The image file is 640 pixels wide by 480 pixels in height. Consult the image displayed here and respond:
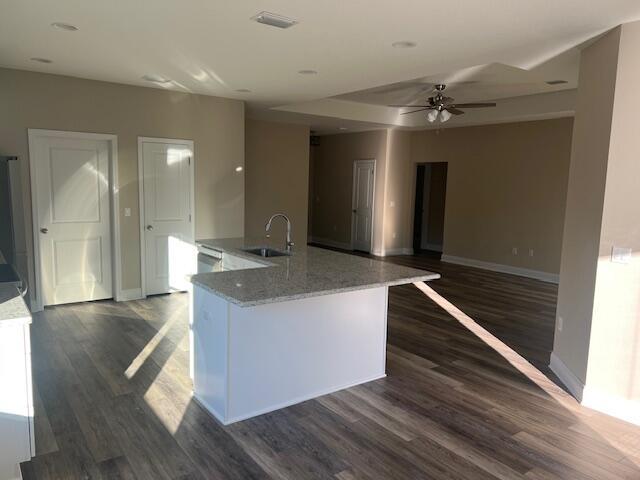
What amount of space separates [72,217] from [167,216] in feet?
3.63

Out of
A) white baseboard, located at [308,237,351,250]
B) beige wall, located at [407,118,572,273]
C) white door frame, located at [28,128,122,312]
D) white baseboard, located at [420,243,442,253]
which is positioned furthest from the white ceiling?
white baseboard, located at [420,243,442,253]

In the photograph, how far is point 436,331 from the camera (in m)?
4.99

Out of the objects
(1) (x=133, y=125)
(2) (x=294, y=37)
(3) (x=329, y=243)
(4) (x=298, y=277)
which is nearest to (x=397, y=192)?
(3) (x=329, y=243)

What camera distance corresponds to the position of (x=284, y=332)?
3.16 meters

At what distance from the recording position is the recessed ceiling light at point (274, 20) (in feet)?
10.5

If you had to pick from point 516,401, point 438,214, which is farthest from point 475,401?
point 438,214

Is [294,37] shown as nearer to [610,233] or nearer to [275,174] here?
[610,233]

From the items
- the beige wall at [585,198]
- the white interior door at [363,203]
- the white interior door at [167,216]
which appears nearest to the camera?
the beige wall at [585,198]

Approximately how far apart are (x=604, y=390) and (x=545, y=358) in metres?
0.98

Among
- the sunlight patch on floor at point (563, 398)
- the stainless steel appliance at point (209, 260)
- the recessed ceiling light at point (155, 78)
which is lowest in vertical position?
the sunlight patch on floor at point (563, 398)

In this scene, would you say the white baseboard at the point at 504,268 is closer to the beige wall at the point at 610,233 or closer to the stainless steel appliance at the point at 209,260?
the beige wall at the point at 610,233

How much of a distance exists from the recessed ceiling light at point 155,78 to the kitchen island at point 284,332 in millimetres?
2707

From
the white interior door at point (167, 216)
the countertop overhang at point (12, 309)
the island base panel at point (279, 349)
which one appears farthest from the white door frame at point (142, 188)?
the countertop overhang at point (12, 309)

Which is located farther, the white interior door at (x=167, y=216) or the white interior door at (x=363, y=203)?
the white interior door at (x=363, y=203)
